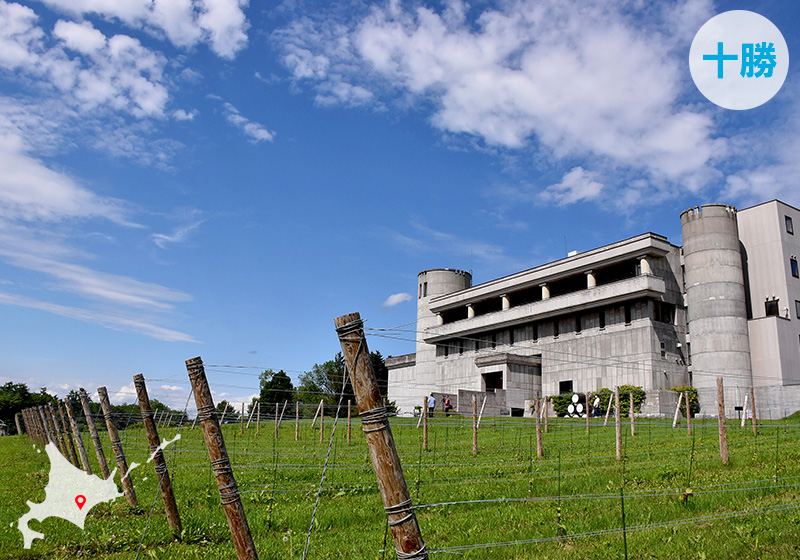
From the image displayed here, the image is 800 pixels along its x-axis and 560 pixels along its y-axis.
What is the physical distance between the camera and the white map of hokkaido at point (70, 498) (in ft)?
31.5

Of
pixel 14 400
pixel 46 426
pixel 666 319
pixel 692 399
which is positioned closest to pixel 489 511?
pixel 46 426

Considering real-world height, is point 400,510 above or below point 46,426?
above

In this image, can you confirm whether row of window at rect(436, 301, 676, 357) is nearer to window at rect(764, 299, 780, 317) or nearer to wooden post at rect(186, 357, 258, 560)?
window at rect(764, 299, 780, 317)

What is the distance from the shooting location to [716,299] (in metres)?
47.8

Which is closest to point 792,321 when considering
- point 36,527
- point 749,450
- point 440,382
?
point 440,382

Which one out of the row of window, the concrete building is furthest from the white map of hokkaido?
the concrete building

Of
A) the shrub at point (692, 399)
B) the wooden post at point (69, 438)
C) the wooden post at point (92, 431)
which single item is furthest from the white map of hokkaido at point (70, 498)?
the shrub at point (692, 399)

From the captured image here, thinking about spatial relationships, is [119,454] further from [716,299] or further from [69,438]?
[716,299]

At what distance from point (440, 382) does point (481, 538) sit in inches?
2383

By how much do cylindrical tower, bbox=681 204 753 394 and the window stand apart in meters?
3.33

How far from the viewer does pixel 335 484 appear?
12461 millimetres

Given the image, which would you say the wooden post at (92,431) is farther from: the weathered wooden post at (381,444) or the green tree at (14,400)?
the green tree at (14,400)

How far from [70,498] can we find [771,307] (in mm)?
52497

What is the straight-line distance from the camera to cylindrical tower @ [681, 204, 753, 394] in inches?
1839
